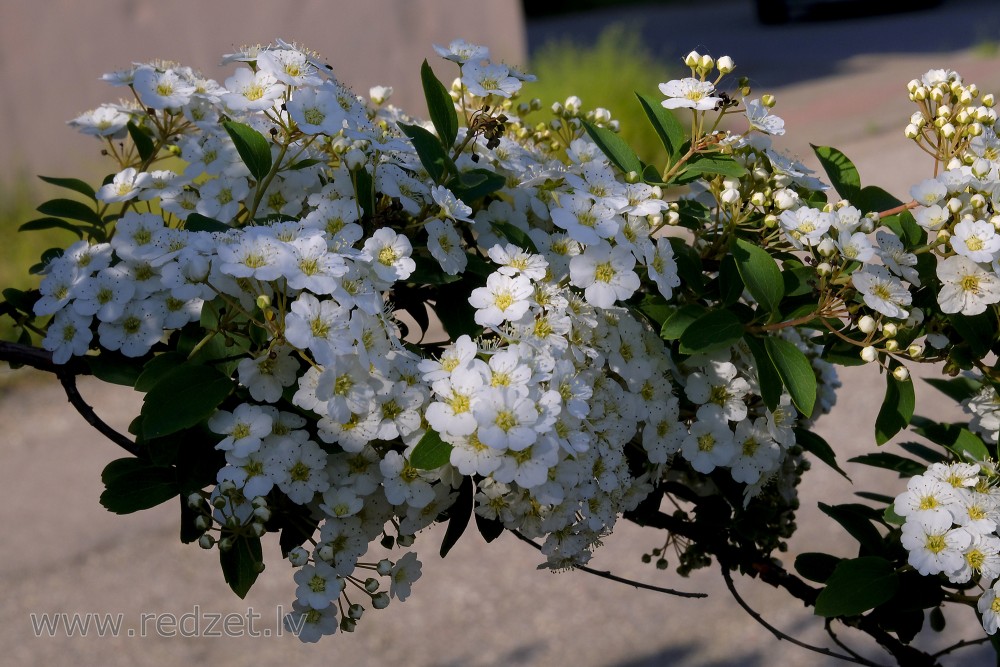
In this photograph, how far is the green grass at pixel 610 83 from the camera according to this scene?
6480 millimetres

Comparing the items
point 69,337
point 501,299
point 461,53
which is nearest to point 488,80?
point 461,53

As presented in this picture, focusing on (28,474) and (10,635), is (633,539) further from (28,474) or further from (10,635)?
(28,474)

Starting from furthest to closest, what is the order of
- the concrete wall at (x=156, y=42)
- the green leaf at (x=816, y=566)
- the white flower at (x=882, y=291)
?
1. the concrete wall at (x=156, y=42)
2. the green leaf at (x=816, y=566)
3. the white flower at (x=882, y=291)

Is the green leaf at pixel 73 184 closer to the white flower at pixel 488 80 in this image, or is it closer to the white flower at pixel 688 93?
the white flower at pixel 488 80

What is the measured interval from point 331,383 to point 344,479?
0.13m

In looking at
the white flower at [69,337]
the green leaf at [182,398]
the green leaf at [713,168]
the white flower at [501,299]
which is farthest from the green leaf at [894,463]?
the white flower at [69,337]

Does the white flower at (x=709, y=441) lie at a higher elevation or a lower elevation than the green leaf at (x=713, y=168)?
lower

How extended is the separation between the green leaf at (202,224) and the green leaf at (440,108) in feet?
0.81

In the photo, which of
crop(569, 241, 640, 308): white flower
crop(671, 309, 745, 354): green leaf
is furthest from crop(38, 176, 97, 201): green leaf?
crop(671, 309, 745, 354): green leaf

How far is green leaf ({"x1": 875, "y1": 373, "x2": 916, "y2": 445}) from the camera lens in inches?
44.1

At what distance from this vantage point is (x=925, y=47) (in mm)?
11109

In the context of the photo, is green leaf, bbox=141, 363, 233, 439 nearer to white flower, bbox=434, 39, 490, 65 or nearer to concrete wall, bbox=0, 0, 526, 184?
white flower, bbox=434, 39, 490, 65

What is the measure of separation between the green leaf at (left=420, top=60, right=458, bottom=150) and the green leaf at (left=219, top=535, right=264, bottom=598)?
46 centimetres

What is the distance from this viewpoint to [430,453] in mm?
952
